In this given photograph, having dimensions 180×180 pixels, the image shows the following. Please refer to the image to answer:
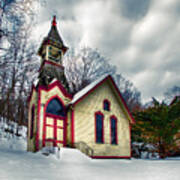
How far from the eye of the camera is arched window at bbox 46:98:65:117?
1475 cm

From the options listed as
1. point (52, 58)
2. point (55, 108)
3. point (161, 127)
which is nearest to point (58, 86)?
point (55, 108)

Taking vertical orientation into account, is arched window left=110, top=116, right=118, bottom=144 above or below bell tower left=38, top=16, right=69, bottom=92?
below

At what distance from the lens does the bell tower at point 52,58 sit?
55.0 feet

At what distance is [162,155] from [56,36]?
1405cm

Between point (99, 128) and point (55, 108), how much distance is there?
385cm

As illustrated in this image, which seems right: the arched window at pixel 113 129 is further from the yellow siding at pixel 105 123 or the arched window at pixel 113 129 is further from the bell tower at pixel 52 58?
the bell tower at pixel 52 58

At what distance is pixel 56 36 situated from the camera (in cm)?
1873

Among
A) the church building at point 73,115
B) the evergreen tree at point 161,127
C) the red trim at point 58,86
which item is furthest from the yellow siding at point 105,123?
the evergreen tree at point 161,127

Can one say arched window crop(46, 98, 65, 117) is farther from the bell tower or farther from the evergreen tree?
the evergreen tree

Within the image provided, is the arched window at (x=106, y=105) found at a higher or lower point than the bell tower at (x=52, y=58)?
lower

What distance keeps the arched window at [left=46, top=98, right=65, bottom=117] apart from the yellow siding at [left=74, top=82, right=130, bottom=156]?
3.68 ft

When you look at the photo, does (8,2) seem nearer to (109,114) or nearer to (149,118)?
(109,114)

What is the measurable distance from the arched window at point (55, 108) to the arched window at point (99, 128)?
2.78 meters

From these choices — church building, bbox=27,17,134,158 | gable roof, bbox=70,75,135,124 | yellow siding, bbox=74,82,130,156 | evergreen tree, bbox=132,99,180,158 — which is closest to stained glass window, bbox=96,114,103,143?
church building, bbox=27,17,134,158
